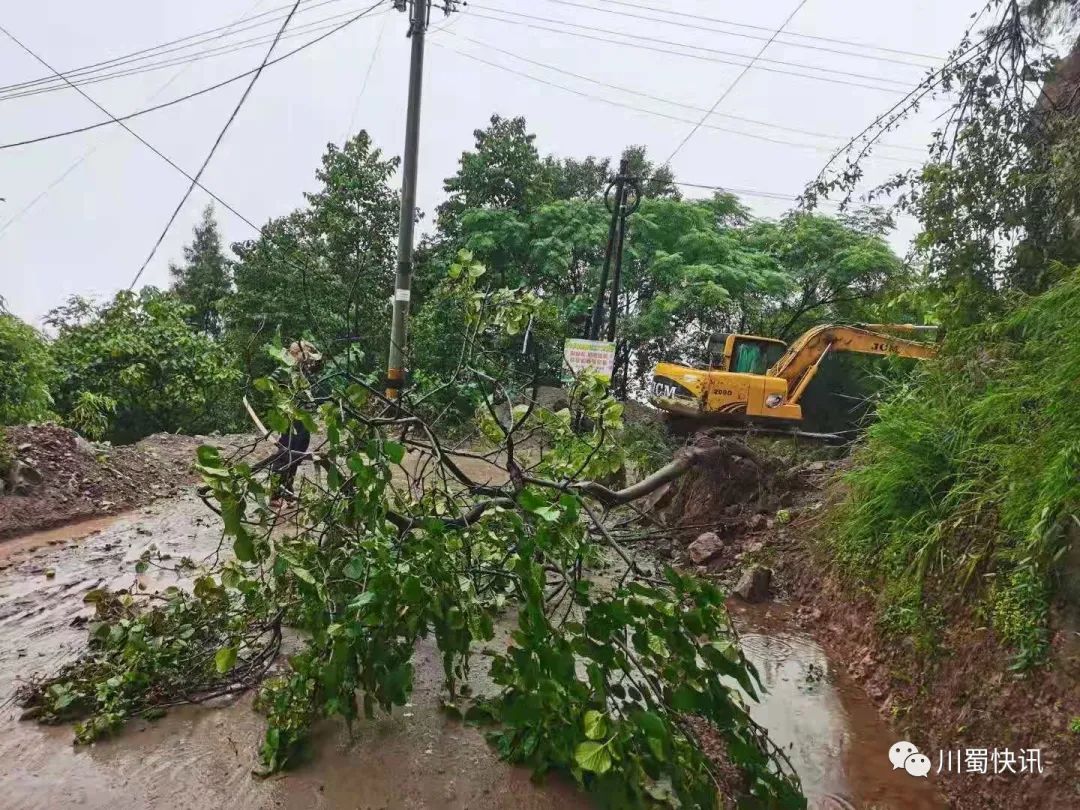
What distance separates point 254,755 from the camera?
285 cm

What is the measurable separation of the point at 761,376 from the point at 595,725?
293 inches

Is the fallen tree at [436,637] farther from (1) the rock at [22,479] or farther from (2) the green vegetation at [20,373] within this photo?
(2) the green vegetation at [20,373]

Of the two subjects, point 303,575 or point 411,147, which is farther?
point 411,147

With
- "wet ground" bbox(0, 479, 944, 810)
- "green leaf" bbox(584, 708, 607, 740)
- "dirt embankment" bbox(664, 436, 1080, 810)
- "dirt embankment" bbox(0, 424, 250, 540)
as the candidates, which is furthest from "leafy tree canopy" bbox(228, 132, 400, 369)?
"green leaf" bbox(584, 708, 607, 740)

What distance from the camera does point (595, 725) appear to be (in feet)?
7.06

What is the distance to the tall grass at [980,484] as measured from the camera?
318cm

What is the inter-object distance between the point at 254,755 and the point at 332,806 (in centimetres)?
47

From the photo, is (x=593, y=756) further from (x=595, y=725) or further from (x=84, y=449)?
(x=84, y=449)

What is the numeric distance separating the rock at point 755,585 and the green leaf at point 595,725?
3903 millimetres

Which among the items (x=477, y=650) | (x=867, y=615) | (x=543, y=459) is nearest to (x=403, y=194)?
(x=543, y=459)

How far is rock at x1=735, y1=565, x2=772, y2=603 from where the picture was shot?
5762mm

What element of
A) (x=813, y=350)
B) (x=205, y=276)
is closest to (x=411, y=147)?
(x=813, y=350)

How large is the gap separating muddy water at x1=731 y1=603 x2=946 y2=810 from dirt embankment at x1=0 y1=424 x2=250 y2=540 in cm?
603

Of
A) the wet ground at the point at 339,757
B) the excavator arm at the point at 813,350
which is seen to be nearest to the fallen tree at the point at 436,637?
the wet ground at the point at 339,757
